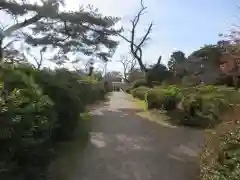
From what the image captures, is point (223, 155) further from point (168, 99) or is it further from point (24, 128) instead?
point (168, 99)

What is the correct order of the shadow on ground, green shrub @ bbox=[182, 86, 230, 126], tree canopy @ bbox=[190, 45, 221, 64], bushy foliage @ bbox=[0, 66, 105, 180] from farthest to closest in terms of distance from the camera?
tree canopy @ bbox=[190, 45, 221, 64]
green shrub @ bbox=[182, 86, 230, 126]
the shadow on ground
bushy foliage @ bbox=[0, 66, 105, 180]

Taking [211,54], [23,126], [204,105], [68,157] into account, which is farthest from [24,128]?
[211,54]

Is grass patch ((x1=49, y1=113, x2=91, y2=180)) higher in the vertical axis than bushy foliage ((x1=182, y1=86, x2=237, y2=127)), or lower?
lower

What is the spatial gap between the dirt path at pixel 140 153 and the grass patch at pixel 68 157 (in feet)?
0.47

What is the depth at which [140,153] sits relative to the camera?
8289 mm

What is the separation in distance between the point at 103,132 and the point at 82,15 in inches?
264

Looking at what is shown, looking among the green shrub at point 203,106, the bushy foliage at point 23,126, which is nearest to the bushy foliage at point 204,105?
the green shrub at point 203,106

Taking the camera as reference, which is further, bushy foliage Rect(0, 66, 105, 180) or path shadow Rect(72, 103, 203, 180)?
path shadow Rect(72, 103, 203, 180)

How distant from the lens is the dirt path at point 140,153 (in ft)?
22.0

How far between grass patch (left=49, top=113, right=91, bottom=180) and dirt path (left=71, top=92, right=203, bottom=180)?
14 cm

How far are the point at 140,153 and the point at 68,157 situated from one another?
Answer: 1.80 meters

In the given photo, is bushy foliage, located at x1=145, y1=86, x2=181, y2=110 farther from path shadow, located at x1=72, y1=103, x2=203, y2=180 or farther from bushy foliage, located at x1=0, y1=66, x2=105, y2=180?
bushy foliage, located at x1=0, y1=66, x2=105, y2=180

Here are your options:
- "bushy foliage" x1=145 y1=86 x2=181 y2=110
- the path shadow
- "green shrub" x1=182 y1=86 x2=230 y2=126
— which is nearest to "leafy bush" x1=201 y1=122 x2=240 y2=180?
the path shadow

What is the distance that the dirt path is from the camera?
671 centimetres
